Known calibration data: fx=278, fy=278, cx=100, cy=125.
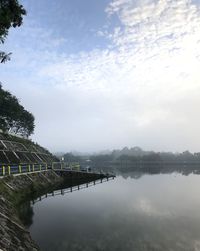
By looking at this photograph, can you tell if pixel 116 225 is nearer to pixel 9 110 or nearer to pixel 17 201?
pixel 17 201

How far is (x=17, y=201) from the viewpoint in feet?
96.1

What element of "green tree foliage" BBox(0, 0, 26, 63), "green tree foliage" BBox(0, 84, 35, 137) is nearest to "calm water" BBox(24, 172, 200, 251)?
"green tree foliage" BBox(0, 0, 26, 63)

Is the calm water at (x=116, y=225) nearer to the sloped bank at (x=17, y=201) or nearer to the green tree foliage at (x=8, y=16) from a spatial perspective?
the sloped bank at (x=17, y=201)

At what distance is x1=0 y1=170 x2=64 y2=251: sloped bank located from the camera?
1391cm

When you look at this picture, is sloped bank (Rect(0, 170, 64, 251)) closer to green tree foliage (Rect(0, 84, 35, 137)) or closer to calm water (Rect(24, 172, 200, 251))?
calm water (Rect(24, 172, 200, 251))

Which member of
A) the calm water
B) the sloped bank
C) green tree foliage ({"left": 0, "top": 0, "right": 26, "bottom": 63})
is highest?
green tree foliage ({"left": 0, "top": 0, "right": 26, "bottom": 63})

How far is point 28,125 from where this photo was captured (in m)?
102

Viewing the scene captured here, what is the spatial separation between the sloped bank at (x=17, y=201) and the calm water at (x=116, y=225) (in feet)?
5.97

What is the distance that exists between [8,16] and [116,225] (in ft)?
57.6

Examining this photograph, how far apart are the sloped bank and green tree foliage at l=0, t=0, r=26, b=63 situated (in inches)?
450

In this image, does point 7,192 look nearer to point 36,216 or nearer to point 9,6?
point 36,216

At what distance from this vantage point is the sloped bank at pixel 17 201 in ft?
45.6

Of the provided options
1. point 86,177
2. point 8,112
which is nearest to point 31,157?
point 86,177

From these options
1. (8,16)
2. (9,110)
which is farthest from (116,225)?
(9,110)
